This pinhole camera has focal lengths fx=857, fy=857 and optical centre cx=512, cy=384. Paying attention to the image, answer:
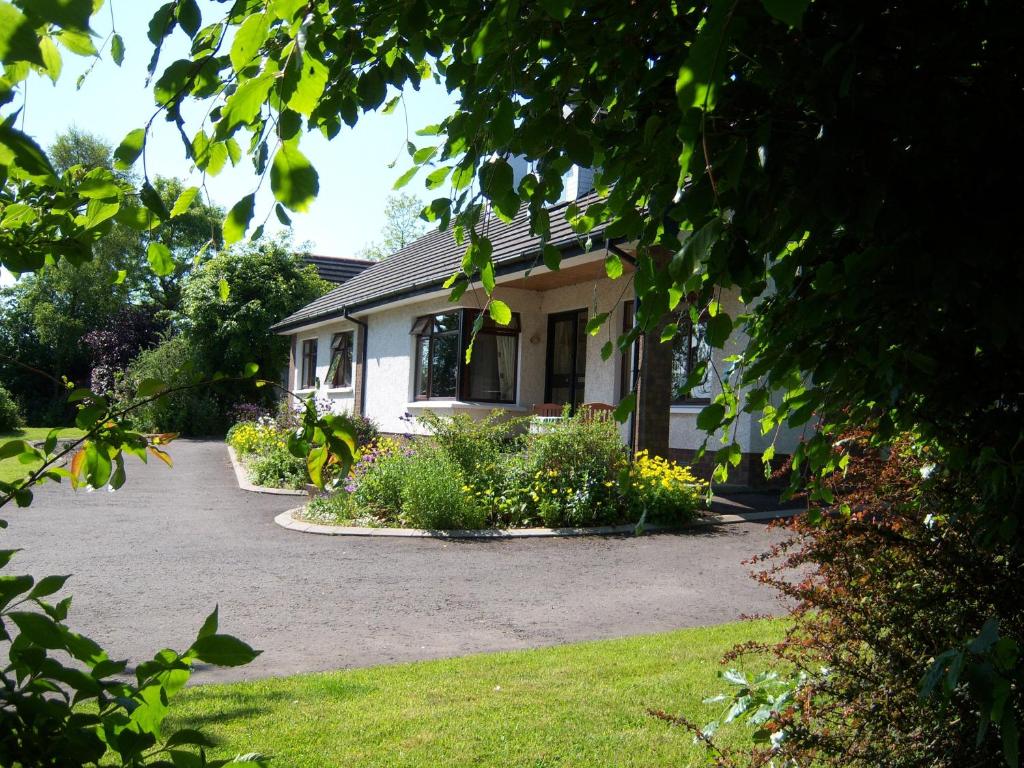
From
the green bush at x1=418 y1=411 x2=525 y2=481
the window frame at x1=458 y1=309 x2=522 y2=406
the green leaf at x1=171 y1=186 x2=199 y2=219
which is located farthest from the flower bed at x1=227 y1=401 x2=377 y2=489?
the green leaf at x1=171 y1=186 x2=199 y2=219

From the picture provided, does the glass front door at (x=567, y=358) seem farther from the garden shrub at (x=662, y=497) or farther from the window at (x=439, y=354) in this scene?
the garden shrub at (x=662, y=497)

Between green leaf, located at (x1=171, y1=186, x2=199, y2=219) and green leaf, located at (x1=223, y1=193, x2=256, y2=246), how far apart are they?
283 millimetres

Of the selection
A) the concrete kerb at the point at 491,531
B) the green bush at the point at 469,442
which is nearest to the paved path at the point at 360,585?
the concrete kerb at the point at 491,531

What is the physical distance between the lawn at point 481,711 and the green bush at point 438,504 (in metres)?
5.26

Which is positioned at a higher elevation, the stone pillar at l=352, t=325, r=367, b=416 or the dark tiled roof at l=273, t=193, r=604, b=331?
A: the dark tiled roof at l=273, t=193, r=604, b=331

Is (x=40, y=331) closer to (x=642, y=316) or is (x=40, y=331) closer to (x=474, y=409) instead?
→ (x=474, y=409)

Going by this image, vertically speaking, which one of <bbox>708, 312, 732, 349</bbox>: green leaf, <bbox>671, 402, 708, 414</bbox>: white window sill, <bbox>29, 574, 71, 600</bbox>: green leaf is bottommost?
<bbox>29, 574, 71, 600</bbox>: green leaf

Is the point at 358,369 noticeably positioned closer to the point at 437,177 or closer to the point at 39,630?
Answer: the point at 437,177

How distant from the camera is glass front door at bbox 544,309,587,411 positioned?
17.2 m

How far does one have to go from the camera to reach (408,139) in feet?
9.83

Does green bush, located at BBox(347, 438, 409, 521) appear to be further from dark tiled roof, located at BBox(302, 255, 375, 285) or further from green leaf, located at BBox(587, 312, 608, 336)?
dark tiled roof, located at BBox(302, 255, 375, 285)

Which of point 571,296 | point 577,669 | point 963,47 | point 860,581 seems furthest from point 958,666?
point 571,296

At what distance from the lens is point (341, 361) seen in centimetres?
2462

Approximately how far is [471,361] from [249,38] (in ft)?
51.6
